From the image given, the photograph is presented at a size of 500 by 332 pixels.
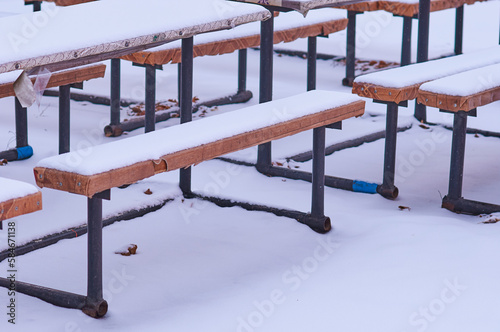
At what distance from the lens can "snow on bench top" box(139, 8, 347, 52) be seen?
5688mm

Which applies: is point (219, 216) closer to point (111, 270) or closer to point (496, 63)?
point (111, 270)

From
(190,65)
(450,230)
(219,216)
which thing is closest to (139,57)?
(190,65)

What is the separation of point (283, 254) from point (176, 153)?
0.82 metres

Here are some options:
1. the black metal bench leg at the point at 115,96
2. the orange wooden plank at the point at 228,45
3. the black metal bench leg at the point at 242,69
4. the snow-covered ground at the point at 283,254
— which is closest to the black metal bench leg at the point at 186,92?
the snow-covered ground at the point at 283,254

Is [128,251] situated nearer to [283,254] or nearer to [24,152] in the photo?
Answer: [283,254]

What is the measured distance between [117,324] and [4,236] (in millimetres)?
1087

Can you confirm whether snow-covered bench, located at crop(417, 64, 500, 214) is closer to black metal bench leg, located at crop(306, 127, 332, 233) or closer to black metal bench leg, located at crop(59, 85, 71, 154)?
black metal bench leg, located at crop(306, 127, 332, 233)

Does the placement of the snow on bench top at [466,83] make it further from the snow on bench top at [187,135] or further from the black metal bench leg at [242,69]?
the black metal bench leg at [242,69]

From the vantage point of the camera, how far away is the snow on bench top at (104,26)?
3307 mm

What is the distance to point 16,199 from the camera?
2875mm

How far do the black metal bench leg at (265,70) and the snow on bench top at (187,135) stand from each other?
64 cm

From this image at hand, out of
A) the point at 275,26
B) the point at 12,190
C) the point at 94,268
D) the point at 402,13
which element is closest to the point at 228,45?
the point at 275,26

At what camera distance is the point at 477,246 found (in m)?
3.86

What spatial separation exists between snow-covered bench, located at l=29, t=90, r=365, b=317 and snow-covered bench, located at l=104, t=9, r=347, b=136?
4.10ft
